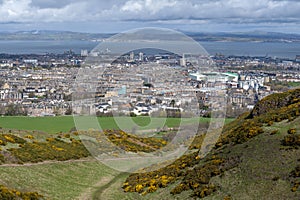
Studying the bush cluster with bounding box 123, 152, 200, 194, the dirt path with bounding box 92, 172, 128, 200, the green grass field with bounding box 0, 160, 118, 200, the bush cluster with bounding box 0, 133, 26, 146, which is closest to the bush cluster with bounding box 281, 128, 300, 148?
the bush cluster with bounding box 123, 152, 200, 194

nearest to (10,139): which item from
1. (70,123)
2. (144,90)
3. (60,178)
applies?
(60,178)

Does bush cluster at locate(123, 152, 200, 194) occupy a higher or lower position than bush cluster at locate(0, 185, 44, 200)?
lower

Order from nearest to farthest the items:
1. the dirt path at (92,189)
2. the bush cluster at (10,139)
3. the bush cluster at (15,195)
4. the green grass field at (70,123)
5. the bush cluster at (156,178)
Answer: the bush cluster at (15,195), the dirt path at (92,189), the bush cluster at (156,178), the bush cluster at (10,139), the green grass field at (70,123)

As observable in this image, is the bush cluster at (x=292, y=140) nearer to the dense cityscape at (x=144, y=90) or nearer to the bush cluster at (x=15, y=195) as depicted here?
the bush cluster at (x=15, y=195)

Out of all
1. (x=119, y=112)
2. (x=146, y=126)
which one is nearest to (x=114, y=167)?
(x=146, y=126)

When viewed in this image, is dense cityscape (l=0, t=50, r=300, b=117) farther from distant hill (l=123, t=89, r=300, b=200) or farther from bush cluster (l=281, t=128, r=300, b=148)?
bush cluster (l=281, t=128, r=300, b=148)

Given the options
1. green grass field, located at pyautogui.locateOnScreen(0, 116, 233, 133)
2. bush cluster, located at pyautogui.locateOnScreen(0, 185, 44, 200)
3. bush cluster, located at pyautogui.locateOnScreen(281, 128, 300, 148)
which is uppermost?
bush cluster, located at pyautogui.locateOnScreen(281, 128, 300, 148)

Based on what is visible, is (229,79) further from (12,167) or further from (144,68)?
(12,167)

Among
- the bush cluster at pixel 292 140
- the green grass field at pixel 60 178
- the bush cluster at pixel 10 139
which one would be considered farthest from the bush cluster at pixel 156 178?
the bush cluster at pixel 10 139

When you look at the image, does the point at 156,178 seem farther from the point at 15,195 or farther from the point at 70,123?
the point at 70,123
